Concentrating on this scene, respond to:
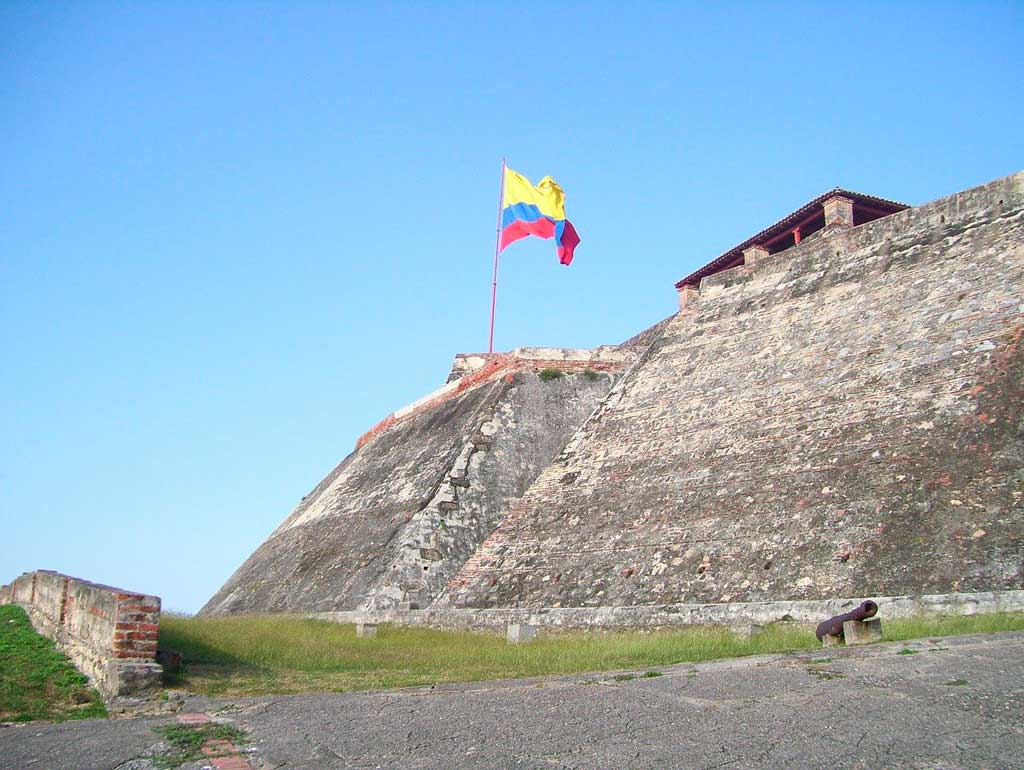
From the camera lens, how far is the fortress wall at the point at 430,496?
15.4 m

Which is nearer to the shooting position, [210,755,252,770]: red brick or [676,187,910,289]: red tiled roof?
[210,755,252,770]: red brick

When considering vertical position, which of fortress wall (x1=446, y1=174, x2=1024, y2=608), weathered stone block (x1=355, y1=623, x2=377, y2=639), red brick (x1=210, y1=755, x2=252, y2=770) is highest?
fortress wall (x1=446, y1=174, x2=1024, y2=608)

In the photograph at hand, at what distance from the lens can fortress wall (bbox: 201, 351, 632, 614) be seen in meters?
15.4

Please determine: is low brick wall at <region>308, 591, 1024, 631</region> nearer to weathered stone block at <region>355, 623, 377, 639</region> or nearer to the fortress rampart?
the fortress rampart

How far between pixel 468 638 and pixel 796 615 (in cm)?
428

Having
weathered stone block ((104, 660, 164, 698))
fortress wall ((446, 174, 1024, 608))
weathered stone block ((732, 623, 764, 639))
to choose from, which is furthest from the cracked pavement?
fortress wall ((446, 174, 1024, 608))

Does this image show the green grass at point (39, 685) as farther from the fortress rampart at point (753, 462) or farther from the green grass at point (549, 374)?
the green grass at point (549, 374)

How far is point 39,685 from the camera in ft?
25.1

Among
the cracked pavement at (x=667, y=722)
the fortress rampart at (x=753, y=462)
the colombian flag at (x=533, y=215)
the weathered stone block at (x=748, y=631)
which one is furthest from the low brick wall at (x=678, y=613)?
the colombian flag at (x=533, y=215)

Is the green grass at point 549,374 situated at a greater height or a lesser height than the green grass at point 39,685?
greater

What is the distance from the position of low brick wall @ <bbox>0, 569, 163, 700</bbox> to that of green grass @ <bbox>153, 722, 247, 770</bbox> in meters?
1.27

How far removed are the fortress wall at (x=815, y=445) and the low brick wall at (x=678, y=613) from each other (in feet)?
0.72

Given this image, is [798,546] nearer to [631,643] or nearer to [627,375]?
[631,643]

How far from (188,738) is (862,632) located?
4.92m
